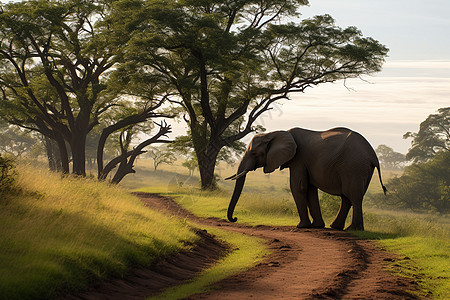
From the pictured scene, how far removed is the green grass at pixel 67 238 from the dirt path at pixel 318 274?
2.16 meters

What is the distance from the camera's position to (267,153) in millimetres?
19625

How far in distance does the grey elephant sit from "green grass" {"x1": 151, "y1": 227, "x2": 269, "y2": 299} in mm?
3104

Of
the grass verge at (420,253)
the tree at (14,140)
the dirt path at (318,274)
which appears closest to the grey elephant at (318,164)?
the grass verge at (420,253)

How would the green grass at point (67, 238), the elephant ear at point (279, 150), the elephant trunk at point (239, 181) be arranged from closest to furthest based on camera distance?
the green grass at point (67, 238)
the elephant ear at point (279, 150)
the elephant trunk at point (239, 181)

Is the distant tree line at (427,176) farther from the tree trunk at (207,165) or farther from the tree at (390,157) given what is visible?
the tree at (390,157)

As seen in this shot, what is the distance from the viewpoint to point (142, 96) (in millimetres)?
39594

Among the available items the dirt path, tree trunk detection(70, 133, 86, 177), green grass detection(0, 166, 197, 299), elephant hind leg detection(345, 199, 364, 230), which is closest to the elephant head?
elephant hind leg detection(345, 199, 364, 230)

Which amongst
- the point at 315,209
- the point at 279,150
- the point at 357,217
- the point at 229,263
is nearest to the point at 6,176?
the point at 229,263

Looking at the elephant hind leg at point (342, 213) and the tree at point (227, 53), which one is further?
the tree at point (227, 53)

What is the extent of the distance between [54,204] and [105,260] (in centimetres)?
382

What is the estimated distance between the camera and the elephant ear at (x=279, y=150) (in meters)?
18.9

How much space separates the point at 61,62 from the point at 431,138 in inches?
1693

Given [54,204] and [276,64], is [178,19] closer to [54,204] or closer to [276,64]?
[276,64]

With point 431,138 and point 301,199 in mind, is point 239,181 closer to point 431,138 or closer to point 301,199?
point 301,199
